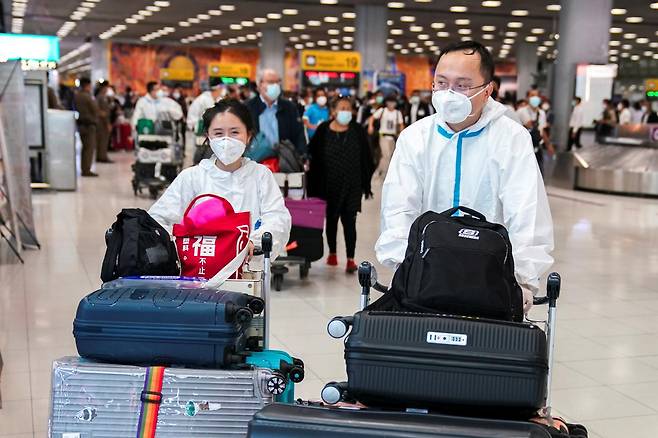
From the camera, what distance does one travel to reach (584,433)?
8.55ft

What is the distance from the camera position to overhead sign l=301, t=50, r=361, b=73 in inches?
991

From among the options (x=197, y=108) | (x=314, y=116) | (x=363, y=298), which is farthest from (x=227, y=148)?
(x=314, y=116)

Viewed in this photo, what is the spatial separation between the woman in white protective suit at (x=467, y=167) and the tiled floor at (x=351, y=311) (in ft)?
5.93

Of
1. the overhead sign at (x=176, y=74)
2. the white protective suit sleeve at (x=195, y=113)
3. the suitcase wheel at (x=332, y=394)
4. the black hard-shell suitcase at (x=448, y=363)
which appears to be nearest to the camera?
the black hard-shell suitcase at (x=448, y=363)

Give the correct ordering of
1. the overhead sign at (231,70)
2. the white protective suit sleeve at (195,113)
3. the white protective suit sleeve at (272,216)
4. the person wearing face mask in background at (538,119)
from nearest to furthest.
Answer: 1. the white protective suit sleeve at (272,216)
2. the white protective suit sleeve at (195,113)
3. the person wearing face mask in background at (538,119)
4. the overhead sign at (231,70)

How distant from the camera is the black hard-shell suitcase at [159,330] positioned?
2717mm

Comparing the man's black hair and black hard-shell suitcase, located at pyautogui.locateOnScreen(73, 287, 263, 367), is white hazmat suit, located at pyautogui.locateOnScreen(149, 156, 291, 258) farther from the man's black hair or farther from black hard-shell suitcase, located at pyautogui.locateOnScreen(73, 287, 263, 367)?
the man's black hair

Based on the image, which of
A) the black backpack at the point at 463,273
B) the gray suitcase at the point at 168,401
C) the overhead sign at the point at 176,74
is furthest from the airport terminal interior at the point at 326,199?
the overhead sign at the point at 176,74

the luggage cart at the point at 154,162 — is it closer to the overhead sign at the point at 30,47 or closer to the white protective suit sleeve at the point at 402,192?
the overhead sign at the point at 30,47

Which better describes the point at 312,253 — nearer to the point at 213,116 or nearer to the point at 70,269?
the point at 70,269

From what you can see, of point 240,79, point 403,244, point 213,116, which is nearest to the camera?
point 403,244

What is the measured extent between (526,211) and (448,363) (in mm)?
762

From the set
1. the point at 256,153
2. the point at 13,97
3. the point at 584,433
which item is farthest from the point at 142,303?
Result: the point at 13,97

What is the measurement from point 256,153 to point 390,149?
10.7m
